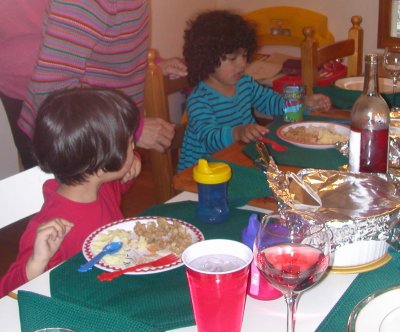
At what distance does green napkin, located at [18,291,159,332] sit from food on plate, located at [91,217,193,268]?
0.14m

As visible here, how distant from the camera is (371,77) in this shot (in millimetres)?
1129

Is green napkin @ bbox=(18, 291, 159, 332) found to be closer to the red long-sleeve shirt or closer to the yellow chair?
the red long-sleeve shirt

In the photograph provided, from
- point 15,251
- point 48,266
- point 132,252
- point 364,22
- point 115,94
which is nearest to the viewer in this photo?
point 132,252

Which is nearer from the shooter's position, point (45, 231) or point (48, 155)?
point (45, 231)

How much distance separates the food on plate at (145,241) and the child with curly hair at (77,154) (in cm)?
14

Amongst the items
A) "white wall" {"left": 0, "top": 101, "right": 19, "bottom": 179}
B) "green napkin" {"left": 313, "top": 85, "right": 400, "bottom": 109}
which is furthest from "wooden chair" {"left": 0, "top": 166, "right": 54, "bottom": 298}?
"white wall" {"left": 0, "top": 101, "right": 19, "bottom": 179}

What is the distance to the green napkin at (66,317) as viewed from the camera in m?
0.80

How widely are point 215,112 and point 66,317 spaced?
51.1 inches

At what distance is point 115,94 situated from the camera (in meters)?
1.30

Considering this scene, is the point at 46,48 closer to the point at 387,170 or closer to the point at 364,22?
the point at 387,170

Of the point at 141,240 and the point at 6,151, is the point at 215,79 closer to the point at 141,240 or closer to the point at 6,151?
the point at 141,240

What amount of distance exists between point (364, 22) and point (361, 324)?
109 inches

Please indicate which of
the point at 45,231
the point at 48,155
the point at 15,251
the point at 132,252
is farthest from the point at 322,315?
the point at 15,251

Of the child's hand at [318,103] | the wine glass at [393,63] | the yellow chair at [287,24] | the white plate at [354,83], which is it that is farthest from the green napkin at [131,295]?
the yellow chair at [287,24]
